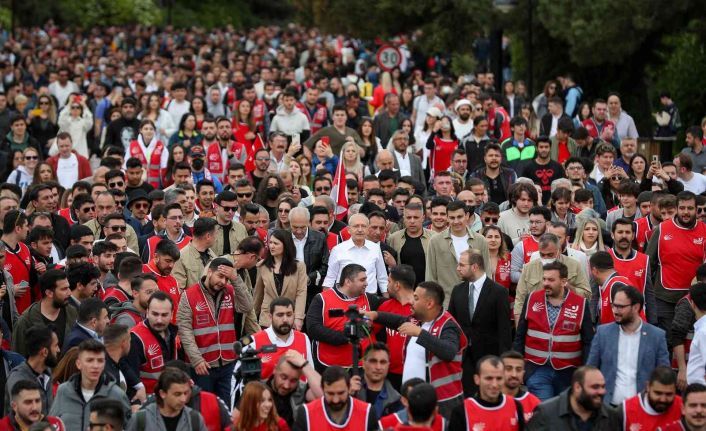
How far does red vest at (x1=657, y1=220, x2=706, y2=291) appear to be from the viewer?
14.5 metres

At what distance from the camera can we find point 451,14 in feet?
108

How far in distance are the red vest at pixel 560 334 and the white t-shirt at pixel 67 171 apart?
361 inches

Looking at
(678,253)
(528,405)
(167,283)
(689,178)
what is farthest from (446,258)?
(689,178)

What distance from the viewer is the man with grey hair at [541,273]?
13.1 m

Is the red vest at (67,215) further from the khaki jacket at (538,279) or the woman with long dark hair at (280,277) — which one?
the khaki jacket at (538,279)

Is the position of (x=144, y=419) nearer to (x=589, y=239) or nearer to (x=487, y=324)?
(x=487, y=324)

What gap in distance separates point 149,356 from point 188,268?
1948 millimetres

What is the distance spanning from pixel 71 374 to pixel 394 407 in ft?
7.59

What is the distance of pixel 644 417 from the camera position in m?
10.4

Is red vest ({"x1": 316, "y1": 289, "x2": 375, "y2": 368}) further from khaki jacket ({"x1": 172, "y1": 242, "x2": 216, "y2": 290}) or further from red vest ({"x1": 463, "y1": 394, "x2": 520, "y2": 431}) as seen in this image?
red vest ({"x1": 463, "y1": 394, "x2": 520, "y2": 431})

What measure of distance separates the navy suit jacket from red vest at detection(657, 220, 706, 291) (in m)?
3.05

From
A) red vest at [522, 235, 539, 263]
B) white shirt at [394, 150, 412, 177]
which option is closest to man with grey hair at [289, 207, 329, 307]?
red vest at [522, 235, 539, 263]

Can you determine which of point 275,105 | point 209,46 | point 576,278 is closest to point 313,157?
point 275,105

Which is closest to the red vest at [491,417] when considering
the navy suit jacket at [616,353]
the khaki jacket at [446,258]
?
the navy suit jacket at [616,353]
